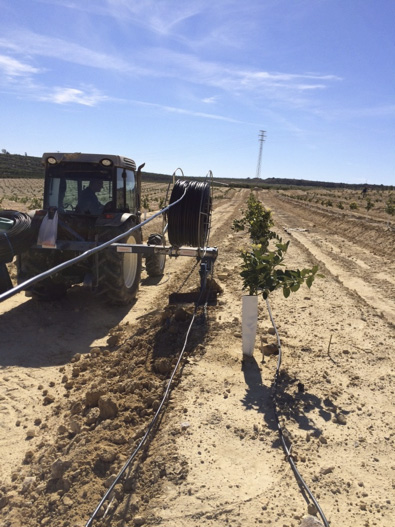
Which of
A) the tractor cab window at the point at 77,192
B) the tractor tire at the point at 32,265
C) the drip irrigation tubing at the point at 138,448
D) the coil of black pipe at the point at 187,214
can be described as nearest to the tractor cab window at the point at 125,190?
the tractor cab window at the point at 77,192

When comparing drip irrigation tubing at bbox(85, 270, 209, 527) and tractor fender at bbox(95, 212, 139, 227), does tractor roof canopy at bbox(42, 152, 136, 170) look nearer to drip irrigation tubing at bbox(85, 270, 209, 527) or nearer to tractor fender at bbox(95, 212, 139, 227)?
tractor fender at bbox(95, 212, 139, 227)

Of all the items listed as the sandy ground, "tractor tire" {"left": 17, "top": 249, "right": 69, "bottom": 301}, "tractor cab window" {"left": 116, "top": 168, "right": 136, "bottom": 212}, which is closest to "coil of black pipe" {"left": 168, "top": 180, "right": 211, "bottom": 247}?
"tractor cab window" {"left": 116, "top": 168, "right": 136, "bottom": 212}

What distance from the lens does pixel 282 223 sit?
21.6 meters

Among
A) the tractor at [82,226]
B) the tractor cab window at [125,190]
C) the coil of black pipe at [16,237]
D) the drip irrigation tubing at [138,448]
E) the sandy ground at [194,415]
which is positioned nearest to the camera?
the drip irrigation tubing at [138,448]

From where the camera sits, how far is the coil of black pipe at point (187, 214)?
6.71 meters

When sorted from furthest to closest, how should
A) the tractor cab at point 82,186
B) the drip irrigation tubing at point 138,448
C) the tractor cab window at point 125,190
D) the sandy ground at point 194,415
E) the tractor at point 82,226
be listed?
1. the tractor cab window at point 125,190
2. the tractor cab at point 82,186
3. the tractor at point 82,226
4. the sandy ground at point 194,415
5. the drip irrigation tubing at point 138,448

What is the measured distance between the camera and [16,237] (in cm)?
585

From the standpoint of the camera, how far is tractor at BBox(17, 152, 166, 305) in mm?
6316

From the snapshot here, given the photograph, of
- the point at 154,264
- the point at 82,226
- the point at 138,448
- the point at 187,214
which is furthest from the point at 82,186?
the point at 138,448

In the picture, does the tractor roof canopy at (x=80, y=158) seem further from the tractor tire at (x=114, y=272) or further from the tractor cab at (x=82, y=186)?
the tractor tire at (x=114, y=272)

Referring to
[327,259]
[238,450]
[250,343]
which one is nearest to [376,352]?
[250,343]

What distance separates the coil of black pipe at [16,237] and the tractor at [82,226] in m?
0.13

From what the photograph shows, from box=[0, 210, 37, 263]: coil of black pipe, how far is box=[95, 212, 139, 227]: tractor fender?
0.92 m

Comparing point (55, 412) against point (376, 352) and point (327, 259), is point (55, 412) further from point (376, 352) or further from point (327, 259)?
point (327, 259)
